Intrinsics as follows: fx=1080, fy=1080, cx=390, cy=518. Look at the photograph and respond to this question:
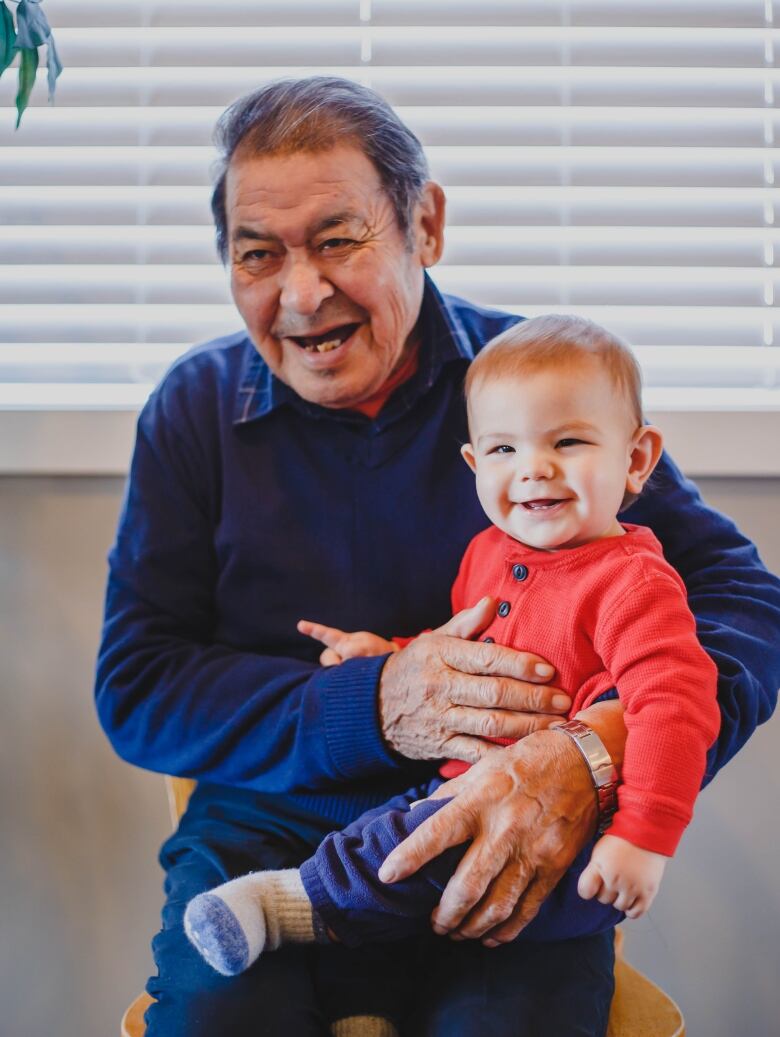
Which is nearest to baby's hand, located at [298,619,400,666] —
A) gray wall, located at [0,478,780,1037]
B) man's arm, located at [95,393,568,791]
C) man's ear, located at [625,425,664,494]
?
man's arm, located at [95,393,568,791]

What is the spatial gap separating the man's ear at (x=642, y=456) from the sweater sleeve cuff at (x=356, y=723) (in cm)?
38

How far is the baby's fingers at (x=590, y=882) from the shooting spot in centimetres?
104

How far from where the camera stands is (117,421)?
1908 millimetres

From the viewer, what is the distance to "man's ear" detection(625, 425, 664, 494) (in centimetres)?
126

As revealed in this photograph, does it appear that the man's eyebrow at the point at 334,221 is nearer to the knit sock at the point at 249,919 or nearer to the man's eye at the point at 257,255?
the man's eye at the point at 257,255

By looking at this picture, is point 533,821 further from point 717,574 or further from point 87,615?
point 87,615

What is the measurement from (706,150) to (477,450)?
97 cm

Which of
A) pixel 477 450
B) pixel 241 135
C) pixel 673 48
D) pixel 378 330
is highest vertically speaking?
pixel 673 48

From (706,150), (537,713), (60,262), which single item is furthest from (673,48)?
(537,713)

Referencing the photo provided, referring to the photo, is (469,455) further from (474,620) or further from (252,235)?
(252,235)

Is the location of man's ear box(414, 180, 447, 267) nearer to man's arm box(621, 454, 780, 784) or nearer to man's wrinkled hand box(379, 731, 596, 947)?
man's arm box(621, 454, 780, 784)

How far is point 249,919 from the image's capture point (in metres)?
1.13

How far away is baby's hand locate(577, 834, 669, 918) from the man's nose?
758 millimetres

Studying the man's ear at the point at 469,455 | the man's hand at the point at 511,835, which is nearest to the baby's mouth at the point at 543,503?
the man's ear at the point at 469,455
